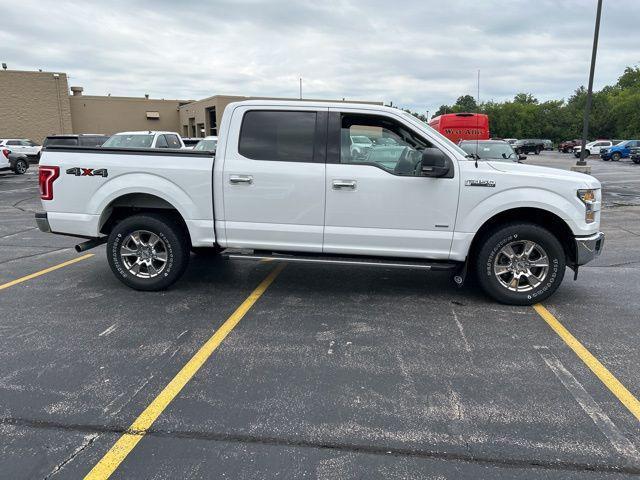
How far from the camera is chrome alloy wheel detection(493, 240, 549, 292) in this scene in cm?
518

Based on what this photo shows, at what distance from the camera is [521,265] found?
5230 mm

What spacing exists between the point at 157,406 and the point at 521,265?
151 inches

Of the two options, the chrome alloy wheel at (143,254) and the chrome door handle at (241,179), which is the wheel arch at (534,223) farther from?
the chrome alloy wheel at (143,254)

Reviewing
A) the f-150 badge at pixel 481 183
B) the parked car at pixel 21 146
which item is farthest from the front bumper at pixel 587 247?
the parked car at pixel 21 146

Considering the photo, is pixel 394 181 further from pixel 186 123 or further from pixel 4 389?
pixel 186 123

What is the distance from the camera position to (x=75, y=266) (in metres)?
6.89

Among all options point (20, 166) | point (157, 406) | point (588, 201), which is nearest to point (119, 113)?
point (20, 166)

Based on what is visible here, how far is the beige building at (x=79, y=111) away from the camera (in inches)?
1412

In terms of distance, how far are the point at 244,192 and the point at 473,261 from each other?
2.60 meters

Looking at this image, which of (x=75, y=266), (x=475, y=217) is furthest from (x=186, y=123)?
(x=475, y=217)

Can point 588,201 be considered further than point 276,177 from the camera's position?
No

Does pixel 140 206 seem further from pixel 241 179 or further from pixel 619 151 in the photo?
pixel 619 151

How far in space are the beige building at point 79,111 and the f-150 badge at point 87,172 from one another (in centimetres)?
3065

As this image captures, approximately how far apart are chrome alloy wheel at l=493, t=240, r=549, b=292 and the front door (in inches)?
24.5
